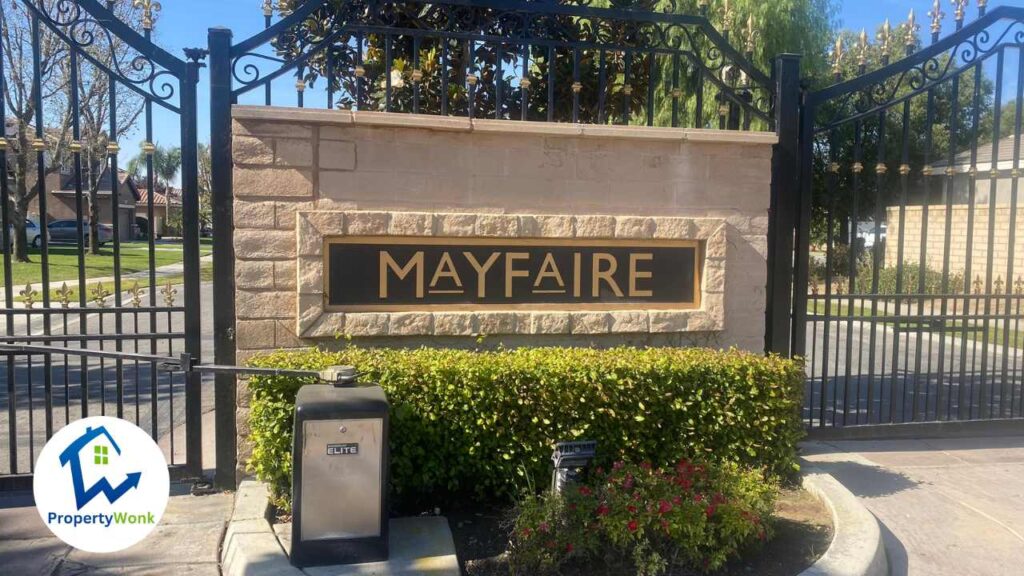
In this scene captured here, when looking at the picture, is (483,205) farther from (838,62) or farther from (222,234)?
(838,62)

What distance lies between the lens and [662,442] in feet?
15.4

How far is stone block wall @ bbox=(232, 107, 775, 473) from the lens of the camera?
4.79 meters

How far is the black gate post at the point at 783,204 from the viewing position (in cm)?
567

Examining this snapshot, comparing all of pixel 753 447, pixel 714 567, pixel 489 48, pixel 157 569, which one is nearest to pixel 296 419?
pixel 157 569

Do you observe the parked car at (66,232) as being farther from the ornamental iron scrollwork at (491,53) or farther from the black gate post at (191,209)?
the black gate post at (191,209)

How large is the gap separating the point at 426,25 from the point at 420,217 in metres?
2.20

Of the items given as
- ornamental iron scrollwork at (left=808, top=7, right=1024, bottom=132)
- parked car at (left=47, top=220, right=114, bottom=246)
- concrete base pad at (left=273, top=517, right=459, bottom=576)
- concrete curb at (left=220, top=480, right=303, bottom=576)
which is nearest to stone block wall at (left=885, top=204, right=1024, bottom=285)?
ornamental iron scrollwork at (left=808, top=7, right=1024, bottom=132)

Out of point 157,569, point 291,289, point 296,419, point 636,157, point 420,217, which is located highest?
point 636,157

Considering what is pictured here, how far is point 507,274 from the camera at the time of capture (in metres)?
5.16

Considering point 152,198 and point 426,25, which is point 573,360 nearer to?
point 152,198

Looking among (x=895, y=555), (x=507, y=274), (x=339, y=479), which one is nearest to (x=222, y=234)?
(x=507, y=274)

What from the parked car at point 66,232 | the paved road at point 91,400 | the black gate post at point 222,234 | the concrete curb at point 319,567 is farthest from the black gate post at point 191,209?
the parked car at point 66,232

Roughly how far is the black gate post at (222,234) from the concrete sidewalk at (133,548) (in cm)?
48

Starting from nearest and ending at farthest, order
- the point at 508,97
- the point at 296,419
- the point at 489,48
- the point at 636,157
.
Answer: the point at 296,419 < the point at 636,157 < the point at 489,48 < the point at 508,97
